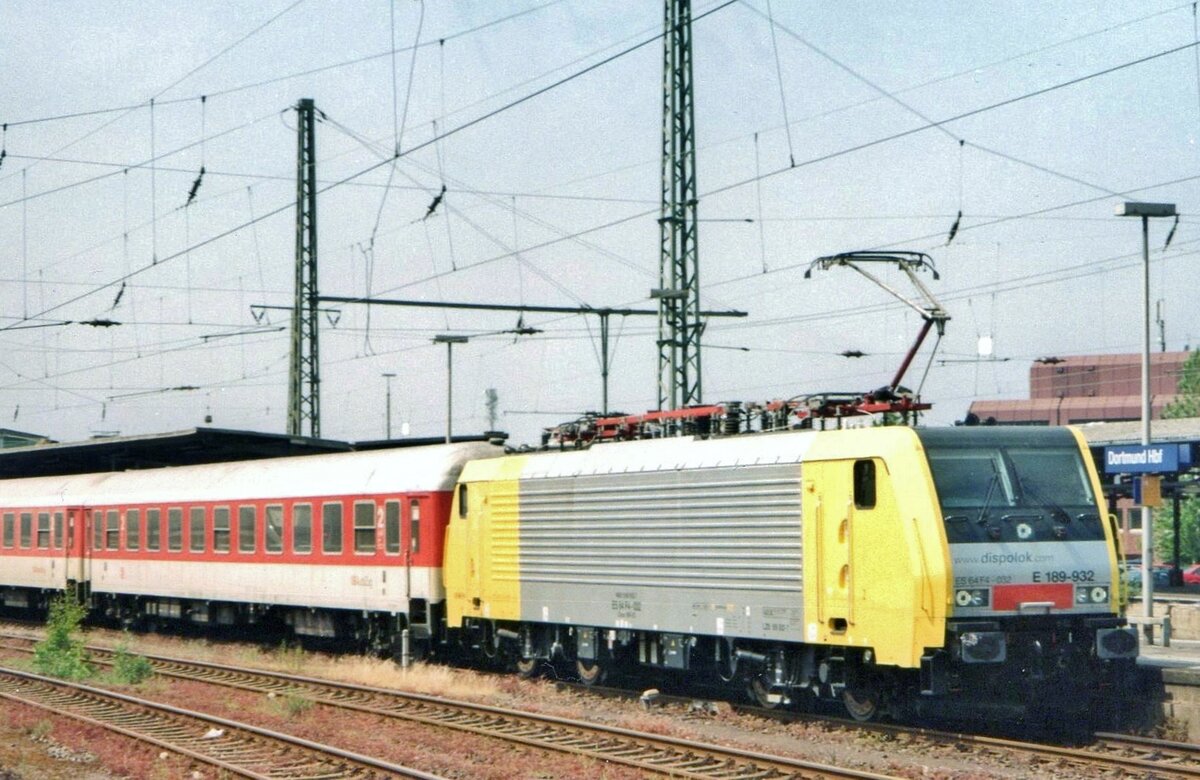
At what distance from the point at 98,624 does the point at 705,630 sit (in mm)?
23471

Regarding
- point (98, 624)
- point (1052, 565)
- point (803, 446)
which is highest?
point (803, 446)

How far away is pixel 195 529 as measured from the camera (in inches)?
1220

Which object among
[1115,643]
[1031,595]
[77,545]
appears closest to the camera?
[1031,595]

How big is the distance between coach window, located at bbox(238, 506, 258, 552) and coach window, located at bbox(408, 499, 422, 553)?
17.9ft

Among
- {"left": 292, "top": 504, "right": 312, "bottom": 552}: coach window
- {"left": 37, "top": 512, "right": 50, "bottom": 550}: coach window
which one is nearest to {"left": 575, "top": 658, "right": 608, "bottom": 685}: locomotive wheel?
{"left": 292, "top": 504, "right": 312, "bottom": 552}: coach window

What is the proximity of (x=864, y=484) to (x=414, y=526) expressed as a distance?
985 cm

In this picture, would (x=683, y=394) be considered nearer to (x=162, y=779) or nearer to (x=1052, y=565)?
(x=1052, y=565)

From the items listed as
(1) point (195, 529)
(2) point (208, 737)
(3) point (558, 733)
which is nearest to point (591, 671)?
(3) point (558, 733)

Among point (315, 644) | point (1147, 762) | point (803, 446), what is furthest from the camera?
point (315, 644)

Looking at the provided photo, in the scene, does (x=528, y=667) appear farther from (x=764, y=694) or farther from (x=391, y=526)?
(x=764, y=694)

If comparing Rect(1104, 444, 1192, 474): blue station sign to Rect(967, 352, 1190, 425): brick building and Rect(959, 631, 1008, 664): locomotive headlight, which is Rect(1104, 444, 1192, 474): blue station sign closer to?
Rect(959, 631, 1008, 664): locomotive headlight

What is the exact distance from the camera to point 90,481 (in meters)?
36.3

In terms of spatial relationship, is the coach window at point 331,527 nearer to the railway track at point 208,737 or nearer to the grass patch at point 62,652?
the grass patch at point 62,652

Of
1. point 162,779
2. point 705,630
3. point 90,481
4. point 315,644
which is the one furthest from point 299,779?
point 90,481
